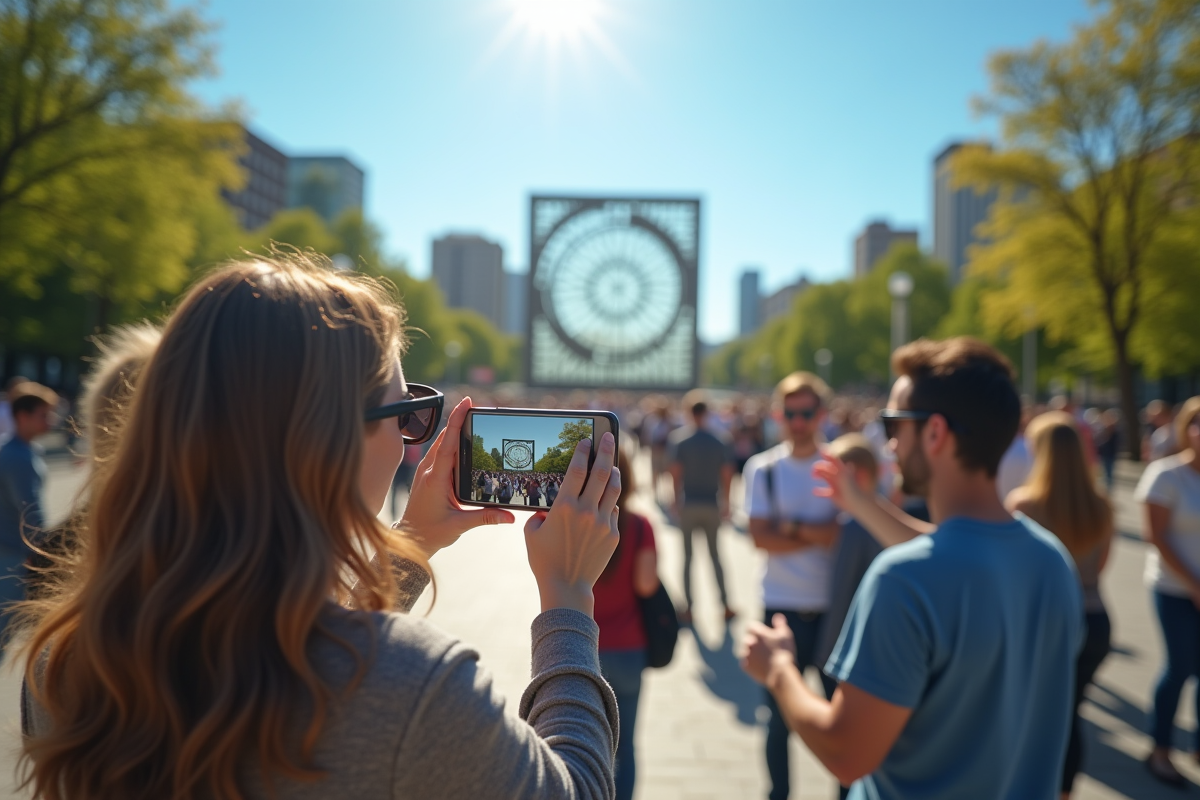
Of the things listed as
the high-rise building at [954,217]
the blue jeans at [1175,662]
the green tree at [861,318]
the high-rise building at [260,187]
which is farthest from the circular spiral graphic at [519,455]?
the high-rise building at [954,217]

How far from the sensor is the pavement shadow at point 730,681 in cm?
550

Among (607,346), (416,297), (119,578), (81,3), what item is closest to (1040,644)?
(119,578)

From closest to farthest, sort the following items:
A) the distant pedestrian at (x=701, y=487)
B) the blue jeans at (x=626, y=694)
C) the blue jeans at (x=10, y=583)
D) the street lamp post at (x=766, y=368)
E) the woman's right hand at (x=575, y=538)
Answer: the woman's right hand at (x=575, y=538) → the blue jeans at (x=10, y=583) → the blue jeans at (x=626, y=694) → the distant pedestrian at (x=701, y=487) → the street lamp post at (x=766, y=368)

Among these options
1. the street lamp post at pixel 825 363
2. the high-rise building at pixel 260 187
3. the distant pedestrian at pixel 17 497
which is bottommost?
the distant pedestrian at pixel 17 497

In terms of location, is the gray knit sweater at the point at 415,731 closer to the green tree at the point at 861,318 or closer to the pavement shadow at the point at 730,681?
the pavement shadow at the point at 730,681

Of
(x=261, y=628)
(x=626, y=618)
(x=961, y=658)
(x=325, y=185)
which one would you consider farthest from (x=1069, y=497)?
(x=325, y=185)

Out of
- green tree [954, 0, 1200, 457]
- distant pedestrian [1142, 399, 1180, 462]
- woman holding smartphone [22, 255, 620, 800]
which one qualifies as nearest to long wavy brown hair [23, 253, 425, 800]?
woman holding smartphone [22, 255, 620, 800]

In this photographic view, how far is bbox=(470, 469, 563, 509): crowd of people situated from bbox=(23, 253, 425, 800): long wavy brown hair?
34cm

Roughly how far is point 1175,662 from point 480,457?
483 centimetres

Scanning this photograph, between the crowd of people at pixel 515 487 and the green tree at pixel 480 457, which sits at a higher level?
the green tree at pixel 480 457

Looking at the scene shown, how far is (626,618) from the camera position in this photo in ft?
12.4

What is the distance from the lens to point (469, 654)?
41.4 inches

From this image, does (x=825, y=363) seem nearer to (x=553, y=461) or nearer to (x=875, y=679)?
(x=875, y=679)

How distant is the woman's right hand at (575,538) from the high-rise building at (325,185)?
64.4 metres
